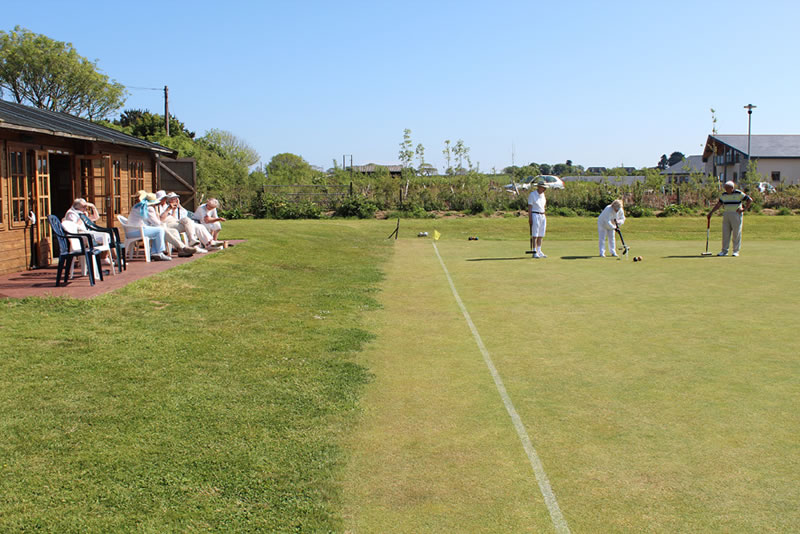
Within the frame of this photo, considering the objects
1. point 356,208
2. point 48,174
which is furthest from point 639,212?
point 48,174

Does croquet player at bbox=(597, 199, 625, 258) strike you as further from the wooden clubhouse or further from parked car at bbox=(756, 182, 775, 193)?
parked car at bbox=(756, 182, 775, 193)

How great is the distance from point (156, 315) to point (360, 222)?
23.4 metres

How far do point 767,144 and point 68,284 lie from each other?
76649 mm

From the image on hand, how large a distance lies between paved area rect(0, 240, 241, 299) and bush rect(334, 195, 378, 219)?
2088 cm

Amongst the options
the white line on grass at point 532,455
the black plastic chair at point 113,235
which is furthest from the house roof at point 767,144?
the white line on grass at point 532,455

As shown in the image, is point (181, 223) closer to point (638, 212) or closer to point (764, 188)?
point (638, 212)

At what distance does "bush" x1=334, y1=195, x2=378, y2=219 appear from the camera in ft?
116

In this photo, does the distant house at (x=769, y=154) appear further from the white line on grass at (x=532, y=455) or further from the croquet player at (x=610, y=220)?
the white line on grass at (x=532, y=455)

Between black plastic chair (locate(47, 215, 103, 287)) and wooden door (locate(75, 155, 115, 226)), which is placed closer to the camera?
black plastic chair (locate(47, 215, 103, 287))

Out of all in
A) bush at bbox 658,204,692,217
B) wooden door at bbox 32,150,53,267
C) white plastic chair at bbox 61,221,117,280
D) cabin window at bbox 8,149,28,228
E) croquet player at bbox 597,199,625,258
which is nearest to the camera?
white plastic chair at bbox 61,221,117,280

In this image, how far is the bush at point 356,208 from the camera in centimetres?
3547

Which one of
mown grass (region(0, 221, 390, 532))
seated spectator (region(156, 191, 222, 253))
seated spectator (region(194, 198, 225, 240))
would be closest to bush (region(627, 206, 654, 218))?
seated spectator (region(194, 198, 225, 240))

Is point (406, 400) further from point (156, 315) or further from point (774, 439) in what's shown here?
point (156, 315)

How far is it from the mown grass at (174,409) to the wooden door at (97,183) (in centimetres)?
601
